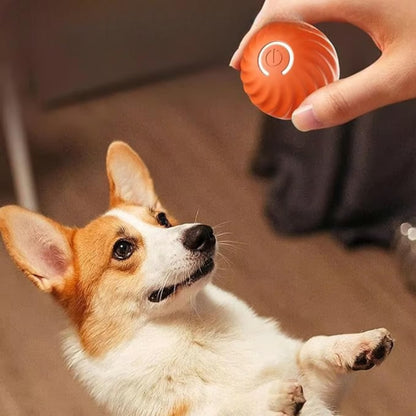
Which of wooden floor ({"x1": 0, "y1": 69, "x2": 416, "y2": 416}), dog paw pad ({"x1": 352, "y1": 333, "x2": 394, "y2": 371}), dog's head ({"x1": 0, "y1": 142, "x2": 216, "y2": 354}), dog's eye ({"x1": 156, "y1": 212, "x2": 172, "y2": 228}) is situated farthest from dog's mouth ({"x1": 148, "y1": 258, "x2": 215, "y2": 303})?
wooden floor ({"x1": 0, "y1": 69, "x2": 416, "y2": 416})

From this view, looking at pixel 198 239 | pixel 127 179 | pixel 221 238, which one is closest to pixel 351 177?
pixel 221 238

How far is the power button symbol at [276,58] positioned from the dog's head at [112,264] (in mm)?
242

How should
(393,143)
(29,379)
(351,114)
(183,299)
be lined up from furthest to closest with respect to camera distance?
1. (393,143)
2. (29,379)
3. (183,299)
4. (351,114)

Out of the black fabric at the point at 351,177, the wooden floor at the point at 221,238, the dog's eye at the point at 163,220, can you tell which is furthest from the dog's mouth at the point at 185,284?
the black fabric at the point at 351,177

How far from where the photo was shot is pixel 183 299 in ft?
3.35

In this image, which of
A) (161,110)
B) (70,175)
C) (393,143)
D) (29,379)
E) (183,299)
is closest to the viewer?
(183,299)

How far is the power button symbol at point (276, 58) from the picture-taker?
0.94 metres

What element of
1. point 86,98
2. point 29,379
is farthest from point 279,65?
point 86,98

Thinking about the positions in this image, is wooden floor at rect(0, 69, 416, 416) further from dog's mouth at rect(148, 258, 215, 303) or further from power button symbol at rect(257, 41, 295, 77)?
power button symbol at rect(257, 41, 295, 77)

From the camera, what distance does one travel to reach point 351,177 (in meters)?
1.73

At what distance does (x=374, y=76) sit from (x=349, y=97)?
4cm

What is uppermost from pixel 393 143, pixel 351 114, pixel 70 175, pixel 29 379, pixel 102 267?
pixel 351 114

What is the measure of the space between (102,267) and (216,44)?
1.32 metres

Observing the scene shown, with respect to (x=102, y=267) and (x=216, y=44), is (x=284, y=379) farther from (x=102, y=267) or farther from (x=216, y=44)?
(x=216, y=44)
